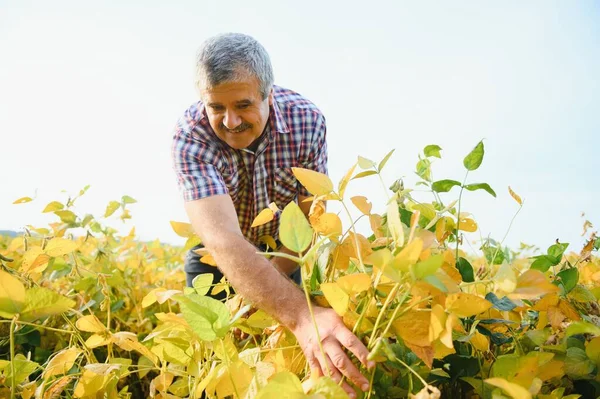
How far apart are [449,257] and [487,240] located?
0.32 m

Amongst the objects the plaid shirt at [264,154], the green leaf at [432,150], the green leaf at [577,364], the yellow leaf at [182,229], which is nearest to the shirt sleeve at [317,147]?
the plaid shirt at [264,154]

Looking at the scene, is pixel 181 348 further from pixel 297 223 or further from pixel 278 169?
pixel 278 169

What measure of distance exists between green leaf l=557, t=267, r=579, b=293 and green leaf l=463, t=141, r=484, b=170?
0.24m

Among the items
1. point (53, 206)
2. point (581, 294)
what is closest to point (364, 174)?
point (581, 294)

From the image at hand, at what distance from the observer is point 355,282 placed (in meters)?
0.61

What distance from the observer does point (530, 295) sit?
587mm

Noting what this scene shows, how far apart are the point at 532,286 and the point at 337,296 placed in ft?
0.83

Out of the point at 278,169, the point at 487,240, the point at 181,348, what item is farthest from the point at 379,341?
the point at 278,169

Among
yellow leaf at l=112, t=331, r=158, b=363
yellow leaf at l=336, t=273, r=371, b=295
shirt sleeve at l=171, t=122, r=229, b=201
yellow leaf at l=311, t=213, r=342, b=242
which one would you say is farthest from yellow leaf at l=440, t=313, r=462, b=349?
shirt sleeve at l=171, t=122, r=229, b=201

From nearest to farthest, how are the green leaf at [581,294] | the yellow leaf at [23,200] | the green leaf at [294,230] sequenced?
the green leaf at [294,230] < the green leaf at [581,294] < the yellow leaf at [23,200]

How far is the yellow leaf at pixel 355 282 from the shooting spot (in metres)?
0.60

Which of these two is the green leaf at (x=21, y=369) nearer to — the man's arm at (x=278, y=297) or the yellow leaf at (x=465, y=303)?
the man's arm at (x=278, y=297)

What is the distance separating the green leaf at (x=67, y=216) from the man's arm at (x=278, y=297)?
0.51 metres

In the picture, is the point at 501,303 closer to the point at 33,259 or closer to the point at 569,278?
the point at 569,278
